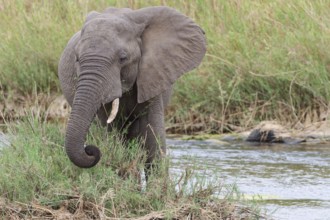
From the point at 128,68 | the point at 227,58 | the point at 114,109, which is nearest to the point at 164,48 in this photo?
the point at 128,68

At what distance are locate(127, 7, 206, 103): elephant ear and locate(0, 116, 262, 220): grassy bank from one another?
715mm

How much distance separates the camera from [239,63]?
12.3 metres

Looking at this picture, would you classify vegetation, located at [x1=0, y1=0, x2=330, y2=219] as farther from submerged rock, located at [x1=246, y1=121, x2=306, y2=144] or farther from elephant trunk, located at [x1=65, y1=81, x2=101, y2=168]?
elephant trunk, located at [x1=65, y1=81, x2=101, y2=168]

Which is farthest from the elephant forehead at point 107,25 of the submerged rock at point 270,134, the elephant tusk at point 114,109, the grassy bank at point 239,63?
the submerged rock at point 270,134

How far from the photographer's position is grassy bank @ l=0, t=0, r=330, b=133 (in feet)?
39.5

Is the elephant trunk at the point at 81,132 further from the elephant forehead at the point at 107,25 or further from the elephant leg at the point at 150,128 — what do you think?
the elephant leg at the point at 150,128

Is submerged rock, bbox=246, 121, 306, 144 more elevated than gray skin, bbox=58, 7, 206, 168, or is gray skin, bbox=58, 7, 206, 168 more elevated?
gray skin, bbox=58, 7, 206, 168

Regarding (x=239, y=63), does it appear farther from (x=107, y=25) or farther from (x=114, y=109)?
(x=114, y=109)

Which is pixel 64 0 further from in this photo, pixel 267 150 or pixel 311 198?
pixel 311 198

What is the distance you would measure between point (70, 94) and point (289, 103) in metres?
4.93

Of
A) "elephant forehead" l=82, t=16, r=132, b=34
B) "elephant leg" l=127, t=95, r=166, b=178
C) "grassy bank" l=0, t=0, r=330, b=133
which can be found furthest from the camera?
"grassy bank" l=0, t=0, r=330, b=133

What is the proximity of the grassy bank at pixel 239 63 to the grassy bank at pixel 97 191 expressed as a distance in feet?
16.0

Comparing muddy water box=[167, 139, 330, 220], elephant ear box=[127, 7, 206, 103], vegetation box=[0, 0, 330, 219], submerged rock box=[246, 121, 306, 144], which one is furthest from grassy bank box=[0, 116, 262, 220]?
submerged rock box=[246, 121, 306, 144]

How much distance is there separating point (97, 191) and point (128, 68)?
1.18m
